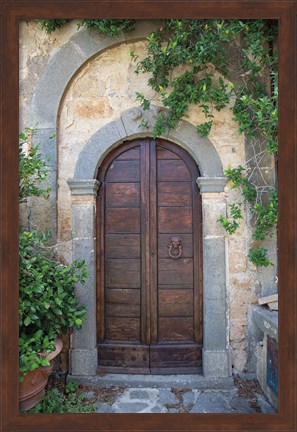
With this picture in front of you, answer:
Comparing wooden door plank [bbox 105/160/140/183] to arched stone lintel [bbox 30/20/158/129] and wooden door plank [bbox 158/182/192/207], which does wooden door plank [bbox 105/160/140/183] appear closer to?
wooden door plank [bbox 158/182/192/207]

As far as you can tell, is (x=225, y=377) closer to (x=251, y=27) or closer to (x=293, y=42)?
(x=293, y=42)

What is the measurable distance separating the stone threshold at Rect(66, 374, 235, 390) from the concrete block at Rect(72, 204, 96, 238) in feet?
4.38

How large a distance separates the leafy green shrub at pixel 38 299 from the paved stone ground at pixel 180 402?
0.78 metres

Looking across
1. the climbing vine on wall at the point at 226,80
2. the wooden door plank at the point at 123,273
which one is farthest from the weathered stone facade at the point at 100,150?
the wooden door plank at the point at 123,273

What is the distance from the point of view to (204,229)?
3.36 metres

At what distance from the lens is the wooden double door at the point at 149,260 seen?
3459mm

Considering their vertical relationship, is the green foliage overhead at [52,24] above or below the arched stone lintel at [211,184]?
above

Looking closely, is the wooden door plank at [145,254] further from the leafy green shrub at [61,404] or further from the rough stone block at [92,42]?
the rough stone block at [92,42]

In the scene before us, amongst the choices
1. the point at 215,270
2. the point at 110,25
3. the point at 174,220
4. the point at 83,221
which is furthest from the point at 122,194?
the point at 110,25

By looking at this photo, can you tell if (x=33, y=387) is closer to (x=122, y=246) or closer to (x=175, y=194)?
(x=122, y=246)

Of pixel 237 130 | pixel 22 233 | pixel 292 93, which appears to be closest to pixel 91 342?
pixel 22 233

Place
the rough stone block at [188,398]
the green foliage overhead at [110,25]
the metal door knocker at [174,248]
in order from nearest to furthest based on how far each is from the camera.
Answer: the rough stone block at [188,398] → the green foliage overhead at [110,25] → the metal door knocker at [174,248]

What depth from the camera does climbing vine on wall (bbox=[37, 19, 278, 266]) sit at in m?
3.09

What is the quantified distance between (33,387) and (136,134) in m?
2.32
